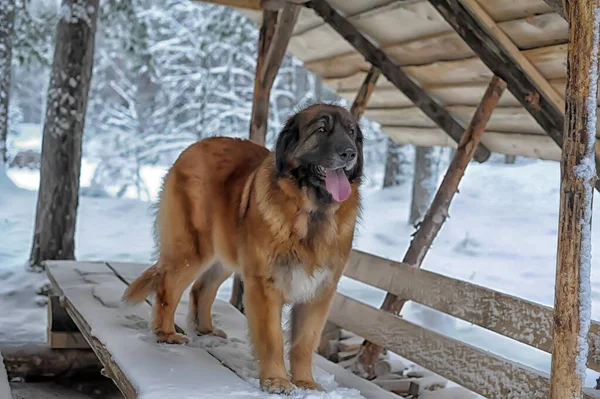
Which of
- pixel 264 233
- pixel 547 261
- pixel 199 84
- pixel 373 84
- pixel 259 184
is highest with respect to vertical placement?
pixel 199 84

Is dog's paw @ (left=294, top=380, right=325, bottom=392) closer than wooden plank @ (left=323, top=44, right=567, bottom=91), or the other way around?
dog's paw @ (left=294, top=380, right=325, bottom=392)

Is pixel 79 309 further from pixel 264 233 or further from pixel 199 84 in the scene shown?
pixel 199 84

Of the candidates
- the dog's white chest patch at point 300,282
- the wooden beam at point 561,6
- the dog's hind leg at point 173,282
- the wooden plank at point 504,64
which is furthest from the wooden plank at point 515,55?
the dog's hind leg at point 173,282

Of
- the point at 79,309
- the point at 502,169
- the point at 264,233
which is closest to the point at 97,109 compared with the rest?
the point at 502,169

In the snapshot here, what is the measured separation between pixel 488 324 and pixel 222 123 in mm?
13701

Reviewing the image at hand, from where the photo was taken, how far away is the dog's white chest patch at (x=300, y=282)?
10.2ft

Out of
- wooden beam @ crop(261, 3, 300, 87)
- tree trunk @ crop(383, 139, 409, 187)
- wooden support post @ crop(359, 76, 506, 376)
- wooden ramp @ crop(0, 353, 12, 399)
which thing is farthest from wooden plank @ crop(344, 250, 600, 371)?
tree trunk @ crop(383, 139, 409, 187)

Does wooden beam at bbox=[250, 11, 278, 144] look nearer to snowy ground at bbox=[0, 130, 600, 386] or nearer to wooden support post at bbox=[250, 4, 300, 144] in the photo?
wooden support post at bbox=[250, 4, 300, 144]

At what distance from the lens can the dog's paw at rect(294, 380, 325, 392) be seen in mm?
3141

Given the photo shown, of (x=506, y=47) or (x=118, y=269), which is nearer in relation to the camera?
(x=506, y=47)

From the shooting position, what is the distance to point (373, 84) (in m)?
6.32

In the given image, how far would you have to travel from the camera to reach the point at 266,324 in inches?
122

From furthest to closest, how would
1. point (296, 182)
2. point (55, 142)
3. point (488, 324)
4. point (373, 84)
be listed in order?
1. point (55, 142)
2. point (373, 84)
3. point (488, 324)
4. point (296, 182)

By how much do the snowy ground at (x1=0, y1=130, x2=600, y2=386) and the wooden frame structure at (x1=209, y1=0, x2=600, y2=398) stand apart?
135 cm
